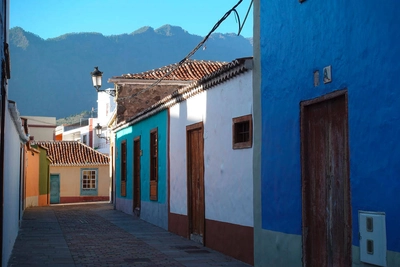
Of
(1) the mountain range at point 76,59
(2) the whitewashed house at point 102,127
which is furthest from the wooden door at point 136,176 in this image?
(1) the mountain range at point 76,59

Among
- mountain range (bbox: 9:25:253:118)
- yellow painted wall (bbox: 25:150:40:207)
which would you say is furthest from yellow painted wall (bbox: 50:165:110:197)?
mountain range (bbox: 9:25:253:118)

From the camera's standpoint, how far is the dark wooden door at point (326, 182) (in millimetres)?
6789

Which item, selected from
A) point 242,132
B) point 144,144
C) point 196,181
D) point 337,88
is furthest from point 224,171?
point 144,144

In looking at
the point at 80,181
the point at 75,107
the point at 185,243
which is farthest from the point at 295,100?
the point at 75,107

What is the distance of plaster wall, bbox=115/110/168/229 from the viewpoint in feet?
53.2

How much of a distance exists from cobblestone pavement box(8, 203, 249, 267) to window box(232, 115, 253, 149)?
199cm

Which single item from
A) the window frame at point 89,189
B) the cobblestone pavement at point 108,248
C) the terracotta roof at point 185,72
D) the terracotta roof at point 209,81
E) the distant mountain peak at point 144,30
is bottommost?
the cobblestone pavement at point 108,248

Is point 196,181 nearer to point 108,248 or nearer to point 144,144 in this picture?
point 108,248

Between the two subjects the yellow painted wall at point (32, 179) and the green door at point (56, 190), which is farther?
the green door at point (56, 190)

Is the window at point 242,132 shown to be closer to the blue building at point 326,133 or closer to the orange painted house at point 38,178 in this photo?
the blue building at point 326,133

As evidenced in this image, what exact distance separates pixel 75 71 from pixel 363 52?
520 feet

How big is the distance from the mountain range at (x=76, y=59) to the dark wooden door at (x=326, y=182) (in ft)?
439

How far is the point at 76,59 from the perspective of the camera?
545ft

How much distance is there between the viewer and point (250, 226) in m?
9.63
